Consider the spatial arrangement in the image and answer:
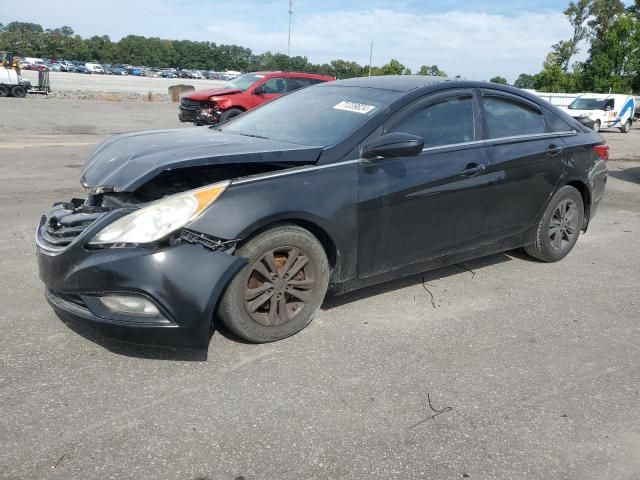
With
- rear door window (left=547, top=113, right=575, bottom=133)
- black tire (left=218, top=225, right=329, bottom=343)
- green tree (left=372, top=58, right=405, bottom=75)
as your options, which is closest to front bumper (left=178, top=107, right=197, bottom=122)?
rear door window (left=547, top=113, right=575, bottom=133)

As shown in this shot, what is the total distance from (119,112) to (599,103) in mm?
21420

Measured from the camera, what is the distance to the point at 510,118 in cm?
482

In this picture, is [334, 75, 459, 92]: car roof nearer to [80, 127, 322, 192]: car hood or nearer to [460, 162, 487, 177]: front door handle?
[460, 162, 487, 177]: front door handle

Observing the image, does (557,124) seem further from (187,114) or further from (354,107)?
(187,114)

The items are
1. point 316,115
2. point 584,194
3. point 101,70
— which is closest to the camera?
point 316,115

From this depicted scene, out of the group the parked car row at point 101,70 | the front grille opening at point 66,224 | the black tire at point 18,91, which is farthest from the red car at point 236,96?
the parked car row at point 101,70

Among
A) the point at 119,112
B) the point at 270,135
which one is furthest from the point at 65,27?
the point at 270,135

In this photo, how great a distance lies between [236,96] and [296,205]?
1336 centimetres

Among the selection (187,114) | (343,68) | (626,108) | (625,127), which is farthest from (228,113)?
(343,68)

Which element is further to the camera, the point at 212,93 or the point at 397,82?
the point at 212,93

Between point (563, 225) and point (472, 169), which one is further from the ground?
point (472, 169)

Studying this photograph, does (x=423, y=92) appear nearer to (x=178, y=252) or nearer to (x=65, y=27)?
(x=178, y=252)

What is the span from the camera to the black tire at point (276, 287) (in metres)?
3.29

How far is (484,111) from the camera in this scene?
4598 millimetres
